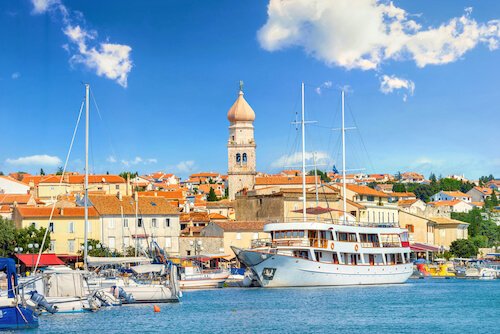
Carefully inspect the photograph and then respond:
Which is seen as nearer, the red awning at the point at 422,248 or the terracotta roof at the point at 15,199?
the terracotta roof at the point at 15,199

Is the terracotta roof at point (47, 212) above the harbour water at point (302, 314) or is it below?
above

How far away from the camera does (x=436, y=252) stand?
11812 cm

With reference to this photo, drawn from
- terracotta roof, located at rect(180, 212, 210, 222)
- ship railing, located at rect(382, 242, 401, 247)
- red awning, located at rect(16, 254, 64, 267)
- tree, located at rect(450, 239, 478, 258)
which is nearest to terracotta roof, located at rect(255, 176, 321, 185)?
terracotta roof, located at rect(180, 212, 210, 222)

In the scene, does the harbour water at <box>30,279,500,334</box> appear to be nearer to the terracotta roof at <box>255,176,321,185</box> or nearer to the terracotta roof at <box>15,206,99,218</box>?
the terracotta roof at <box>15,206,99,218</box>

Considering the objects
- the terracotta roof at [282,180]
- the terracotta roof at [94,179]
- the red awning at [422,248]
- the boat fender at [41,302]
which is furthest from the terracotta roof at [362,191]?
the boat fender at [41,302]

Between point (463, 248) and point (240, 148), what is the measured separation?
34.9 m

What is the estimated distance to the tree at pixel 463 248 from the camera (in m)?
119

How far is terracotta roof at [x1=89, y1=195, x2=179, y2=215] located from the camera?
279 ft

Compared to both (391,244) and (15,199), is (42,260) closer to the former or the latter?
(391,244)

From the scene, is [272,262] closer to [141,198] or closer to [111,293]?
[111,293]

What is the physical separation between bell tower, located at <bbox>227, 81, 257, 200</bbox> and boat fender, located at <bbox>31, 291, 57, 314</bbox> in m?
85.8

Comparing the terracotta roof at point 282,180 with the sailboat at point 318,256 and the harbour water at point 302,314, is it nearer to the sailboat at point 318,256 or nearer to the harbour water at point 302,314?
the sailboat at point 318,256

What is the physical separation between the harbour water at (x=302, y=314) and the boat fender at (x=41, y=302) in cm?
49

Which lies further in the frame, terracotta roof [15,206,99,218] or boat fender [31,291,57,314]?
terracotta roof [15,206,99,218]
